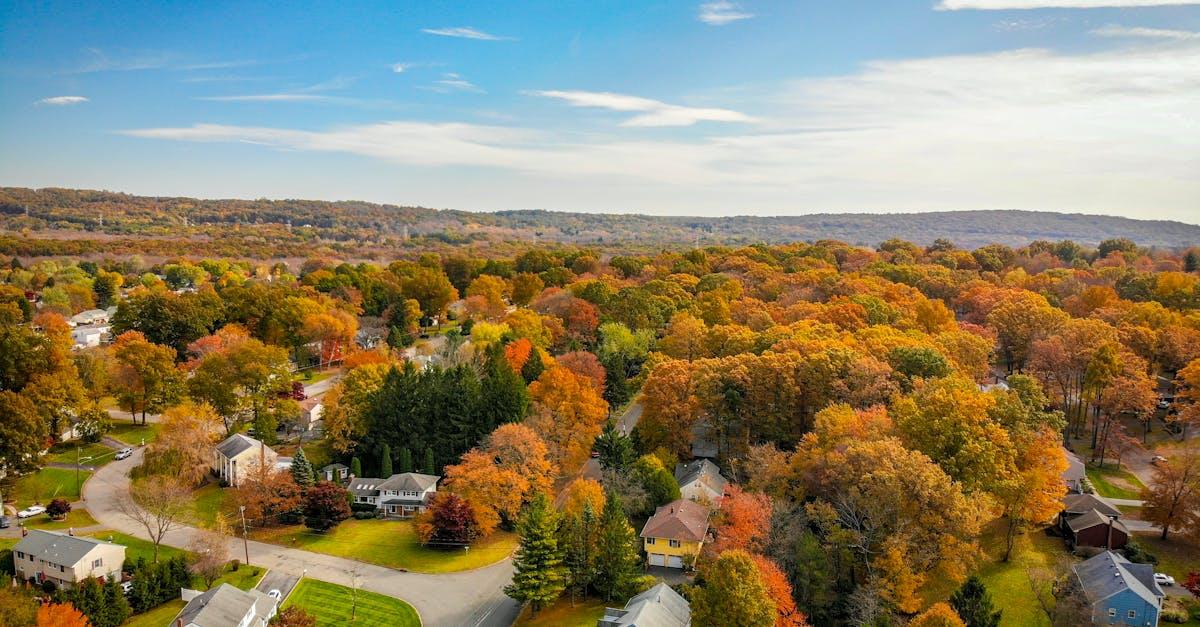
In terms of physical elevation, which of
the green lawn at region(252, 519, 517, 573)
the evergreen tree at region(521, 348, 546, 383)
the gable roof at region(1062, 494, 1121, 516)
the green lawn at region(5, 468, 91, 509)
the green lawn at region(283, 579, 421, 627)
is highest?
the evergreen tree at region(521, 348, 546, 383)

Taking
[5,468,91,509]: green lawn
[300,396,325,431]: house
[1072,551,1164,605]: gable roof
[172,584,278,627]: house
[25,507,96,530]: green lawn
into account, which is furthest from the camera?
[300,396,325,431]: house

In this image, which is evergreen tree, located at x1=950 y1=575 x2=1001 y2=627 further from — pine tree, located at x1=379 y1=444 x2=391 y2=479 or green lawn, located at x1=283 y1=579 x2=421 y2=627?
pine tree, located at x1=379 y1=444 x2=391 y2=479

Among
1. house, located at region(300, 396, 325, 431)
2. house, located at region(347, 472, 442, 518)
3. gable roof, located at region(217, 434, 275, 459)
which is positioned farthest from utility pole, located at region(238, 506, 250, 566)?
house, located at region(300, 396, 325, 431)

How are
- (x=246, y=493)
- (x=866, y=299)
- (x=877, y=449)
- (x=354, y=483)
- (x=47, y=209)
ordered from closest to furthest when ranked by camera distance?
(x=877, y=449) → (x=246, y=493) → (x=354, y=483) → (x=866, y=299) → (x=47, y=209)

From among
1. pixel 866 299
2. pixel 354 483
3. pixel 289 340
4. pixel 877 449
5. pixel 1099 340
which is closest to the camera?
pixel 877 449

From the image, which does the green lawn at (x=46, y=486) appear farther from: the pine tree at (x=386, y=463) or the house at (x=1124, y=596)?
the house at (x=1124, y=596)

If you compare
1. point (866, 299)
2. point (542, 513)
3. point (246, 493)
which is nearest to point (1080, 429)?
point (866, 299)

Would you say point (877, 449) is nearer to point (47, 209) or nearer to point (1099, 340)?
point (1099, 340)
